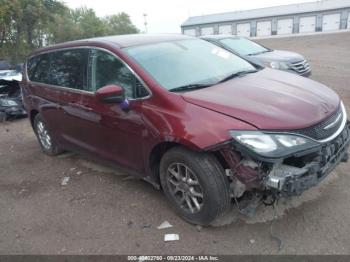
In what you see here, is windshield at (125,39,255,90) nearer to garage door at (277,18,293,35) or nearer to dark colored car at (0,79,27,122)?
dark colored car at (0,79,27,122)

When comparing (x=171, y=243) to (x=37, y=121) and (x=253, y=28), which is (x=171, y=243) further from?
(x=253, y=28)

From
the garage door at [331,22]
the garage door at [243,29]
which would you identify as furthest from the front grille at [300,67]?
the garage door at [243,29]

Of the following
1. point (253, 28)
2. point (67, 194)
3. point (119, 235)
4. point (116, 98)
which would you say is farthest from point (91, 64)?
point (253, 28)

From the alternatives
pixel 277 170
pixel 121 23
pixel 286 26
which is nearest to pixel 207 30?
pixel 286 26

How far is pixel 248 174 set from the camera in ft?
10.3

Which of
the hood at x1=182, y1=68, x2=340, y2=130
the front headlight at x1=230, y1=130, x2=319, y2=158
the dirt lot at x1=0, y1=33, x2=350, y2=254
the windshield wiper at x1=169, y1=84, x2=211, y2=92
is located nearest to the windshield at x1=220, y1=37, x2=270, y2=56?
the dirt lot at x1=0, y1=33, x2=350, y2=254

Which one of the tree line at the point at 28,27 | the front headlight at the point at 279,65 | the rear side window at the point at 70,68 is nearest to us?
the rear side window at the point at 70,68

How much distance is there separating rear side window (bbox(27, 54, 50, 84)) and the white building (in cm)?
5704

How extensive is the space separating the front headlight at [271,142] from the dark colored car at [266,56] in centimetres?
553

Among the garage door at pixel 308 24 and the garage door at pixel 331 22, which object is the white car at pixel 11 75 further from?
the garage door at pixel 308 24

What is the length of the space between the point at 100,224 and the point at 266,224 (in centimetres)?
175

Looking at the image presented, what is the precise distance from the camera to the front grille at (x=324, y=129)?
3150 mm

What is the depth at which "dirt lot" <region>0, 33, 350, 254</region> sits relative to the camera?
3.41 m

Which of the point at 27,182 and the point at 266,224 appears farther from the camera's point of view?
the point at 27,182
